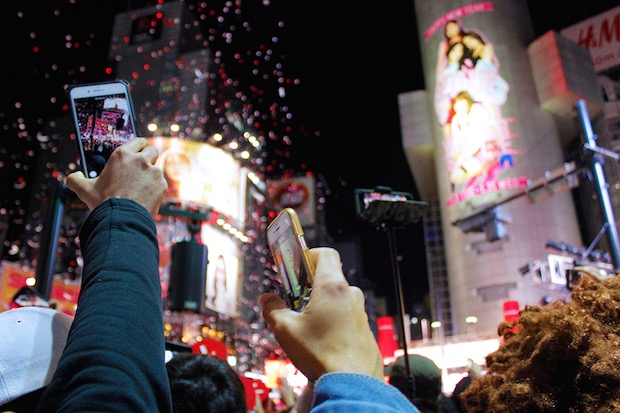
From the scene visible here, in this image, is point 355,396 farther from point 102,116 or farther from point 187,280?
point 187,280

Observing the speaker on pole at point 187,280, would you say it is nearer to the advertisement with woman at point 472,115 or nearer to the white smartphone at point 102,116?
the white smartphone at point 102,116

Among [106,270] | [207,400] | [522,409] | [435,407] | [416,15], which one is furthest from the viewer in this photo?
[416,15]

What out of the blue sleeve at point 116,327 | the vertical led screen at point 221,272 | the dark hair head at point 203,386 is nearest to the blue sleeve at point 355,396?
the blue sleeve at point 116,327

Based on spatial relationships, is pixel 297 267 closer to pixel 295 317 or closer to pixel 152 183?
pixel 295 317

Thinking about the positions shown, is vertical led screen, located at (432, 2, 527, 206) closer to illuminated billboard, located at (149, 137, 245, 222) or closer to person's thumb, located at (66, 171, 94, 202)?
illuminated billboard, located at (149, 137, 245, 222)

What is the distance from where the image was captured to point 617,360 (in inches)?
55.6

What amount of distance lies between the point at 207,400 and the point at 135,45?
33.4 m

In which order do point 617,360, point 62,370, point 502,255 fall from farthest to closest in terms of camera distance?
point 502,255 → point 617,360 → point 62,370

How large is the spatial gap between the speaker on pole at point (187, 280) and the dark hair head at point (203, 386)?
12.0 feet

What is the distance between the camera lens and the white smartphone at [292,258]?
3.63 ft

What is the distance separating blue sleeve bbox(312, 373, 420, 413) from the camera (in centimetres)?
87

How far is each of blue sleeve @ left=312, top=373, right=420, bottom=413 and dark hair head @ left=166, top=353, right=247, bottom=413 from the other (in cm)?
141

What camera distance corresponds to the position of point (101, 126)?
5.91ft

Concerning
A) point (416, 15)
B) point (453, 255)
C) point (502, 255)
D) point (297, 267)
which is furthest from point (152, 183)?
point (416, 15)
